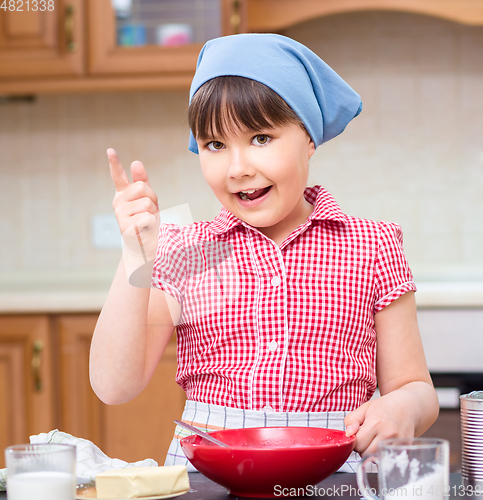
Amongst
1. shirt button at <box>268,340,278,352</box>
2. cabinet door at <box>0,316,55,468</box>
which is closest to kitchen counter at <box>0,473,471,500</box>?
shirt button at <box>268,340,278,352</box>

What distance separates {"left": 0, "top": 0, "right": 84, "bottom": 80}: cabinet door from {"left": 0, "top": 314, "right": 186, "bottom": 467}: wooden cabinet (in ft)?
2.57

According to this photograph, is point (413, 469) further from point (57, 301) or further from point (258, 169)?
point (57, 301)

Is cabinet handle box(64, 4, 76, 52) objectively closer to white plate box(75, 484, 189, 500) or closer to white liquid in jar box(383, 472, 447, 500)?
white plate box(75, 484, 189, 500)

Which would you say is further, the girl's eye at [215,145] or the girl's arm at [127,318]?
the girl's eye at [215,145]

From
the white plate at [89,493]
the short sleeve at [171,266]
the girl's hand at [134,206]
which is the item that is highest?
the girl's hand at [134,206]

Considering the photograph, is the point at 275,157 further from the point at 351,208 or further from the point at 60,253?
the point at 60,253

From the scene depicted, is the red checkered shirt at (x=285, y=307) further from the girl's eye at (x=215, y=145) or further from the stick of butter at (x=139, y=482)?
the stick of butter at (x=139, y=482)

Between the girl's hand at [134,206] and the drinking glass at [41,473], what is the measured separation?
0.28 m

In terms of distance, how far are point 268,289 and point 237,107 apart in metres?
0.26

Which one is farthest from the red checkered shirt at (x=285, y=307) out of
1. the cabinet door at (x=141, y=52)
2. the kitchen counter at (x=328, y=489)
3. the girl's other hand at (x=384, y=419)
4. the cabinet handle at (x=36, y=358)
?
the cabinet door at (x=141, y=52)

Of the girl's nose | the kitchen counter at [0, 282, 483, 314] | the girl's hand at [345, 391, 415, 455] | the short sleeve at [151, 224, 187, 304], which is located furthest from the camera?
the kitchen counter at [0, 282, 483, 314]

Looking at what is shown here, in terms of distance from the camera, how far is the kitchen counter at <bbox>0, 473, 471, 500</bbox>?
0.59 meters

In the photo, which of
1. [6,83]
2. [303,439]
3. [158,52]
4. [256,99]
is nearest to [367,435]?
[303,439]

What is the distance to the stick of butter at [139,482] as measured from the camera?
0.54m
